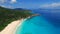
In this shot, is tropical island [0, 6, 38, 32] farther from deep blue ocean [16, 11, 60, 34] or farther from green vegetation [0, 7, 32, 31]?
deep blue ocean [16, 11, 60, 34]

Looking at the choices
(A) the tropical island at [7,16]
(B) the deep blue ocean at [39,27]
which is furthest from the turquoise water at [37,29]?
(A) the tropical island at [7,16]

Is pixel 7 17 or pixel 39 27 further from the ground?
pixel 7 17

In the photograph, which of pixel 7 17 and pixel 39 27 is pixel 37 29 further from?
pixel 7 17

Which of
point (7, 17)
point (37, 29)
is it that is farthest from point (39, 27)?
point (7, 17)

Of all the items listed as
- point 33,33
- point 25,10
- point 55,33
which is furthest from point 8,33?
point 25,10

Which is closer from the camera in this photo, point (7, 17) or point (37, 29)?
point (37, 29)

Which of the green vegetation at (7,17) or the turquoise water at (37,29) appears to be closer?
the turquoise water at (37,29)

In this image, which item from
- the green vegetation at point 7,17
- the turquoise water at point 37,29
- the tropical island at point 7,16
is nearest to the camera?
the turquoise water at point 37,29

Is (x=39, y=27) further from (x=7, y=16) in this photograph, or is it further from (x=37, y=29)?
(x=7, y=16)

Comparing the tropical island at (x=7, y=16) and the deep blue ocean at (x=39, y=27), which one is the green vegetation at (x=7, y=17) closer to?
the tropical island at (x=7, y=16)

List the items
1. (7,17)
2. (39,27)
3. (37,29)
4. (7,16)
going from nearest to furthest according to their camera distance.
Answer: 1. (37,29)
2. (39,27)
3. (7,17)
4. (7,16)

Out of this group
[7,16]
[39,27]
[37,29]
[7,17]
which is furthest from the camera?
[7,16]

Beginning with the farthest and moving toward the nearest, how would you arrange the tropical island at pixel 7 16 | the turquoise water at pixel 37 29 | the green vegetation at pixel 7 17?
the tropical island at pixel 7 16 < the green vegetation at pixel 7 17 < the turquoise water at pixel 37 29
